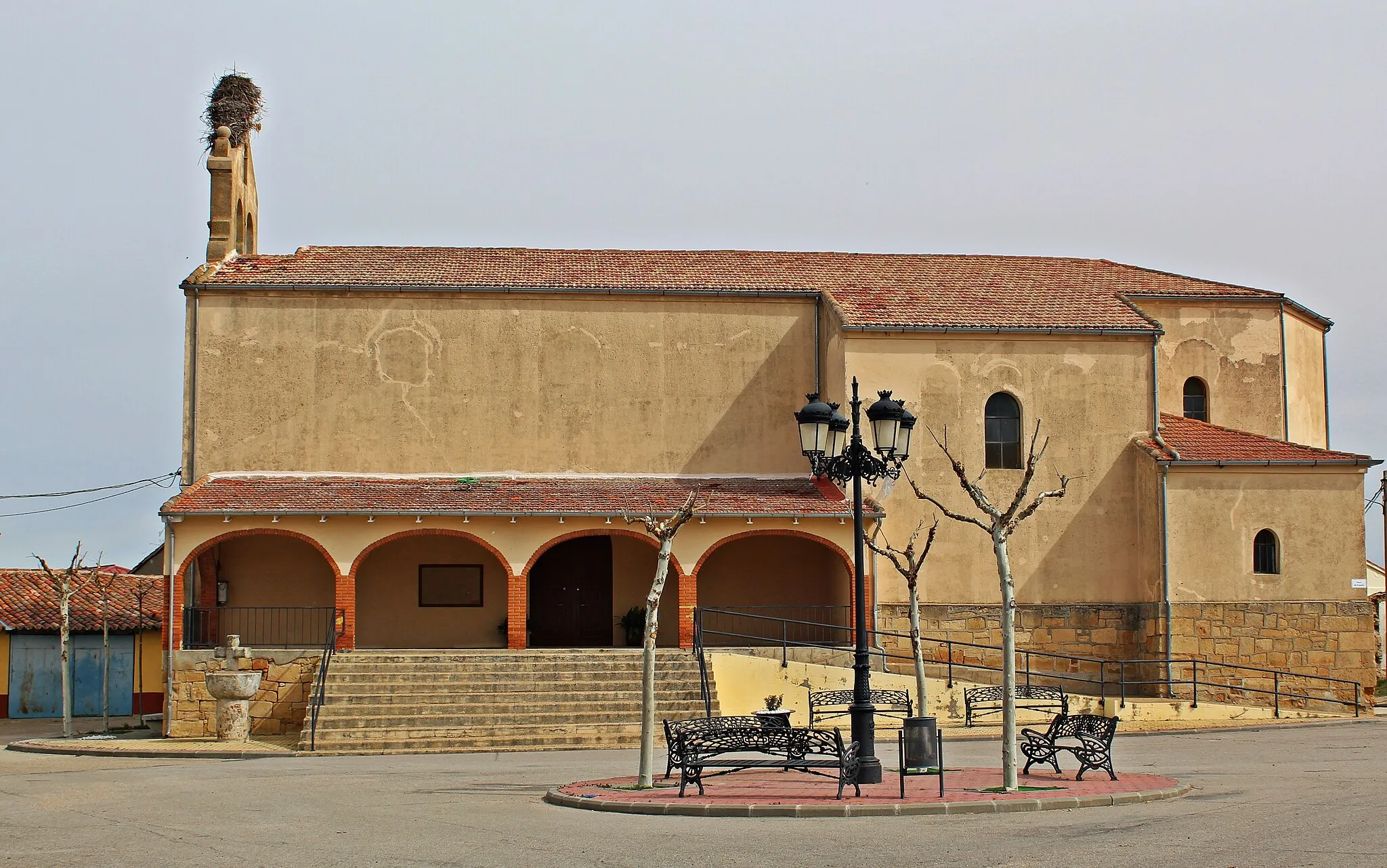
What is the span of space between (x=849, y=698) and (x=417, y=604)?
30.6 feet

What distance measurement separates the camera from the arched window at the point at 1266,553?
28.3 m

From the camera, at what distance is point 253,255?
31.3 metres

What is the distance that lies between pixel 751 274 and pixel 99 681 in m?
18.6

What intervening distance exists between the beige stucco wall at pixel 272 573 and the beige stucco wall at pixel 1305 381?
69.5 ft

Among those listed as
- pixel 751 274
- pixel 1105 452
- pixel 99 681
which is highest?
pixel 751 274

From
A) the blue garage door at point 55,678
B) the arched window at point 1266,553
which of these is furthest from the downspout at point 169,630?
the arched window at point 1266,553

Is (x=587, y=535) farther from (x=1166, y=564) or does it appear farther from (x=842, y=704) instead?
(x=1166, y=564)

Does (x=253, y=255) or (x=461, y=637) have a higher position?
(x=253, y=255)

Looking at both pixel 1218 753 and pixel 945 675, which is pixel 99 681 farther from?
pixel 1218 753

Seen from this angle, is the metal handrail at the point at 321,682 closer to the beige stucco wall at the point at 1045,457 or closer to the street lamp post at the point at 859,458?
the street lamp post at the point at 859,458

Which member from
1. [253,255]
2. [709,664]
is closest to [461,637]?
[709,664]

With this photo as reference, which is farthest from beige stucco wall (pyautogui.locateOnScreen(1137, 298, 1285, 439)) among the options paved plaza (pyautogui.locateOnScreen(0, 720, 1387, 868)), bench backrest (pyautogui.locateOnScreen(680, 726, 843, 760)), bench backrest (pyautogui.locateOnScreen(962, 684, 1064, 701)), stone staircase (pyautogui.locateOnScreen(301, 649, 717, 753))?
bench backrest (pyautogui.locateOnScreen(680, 726, 843, 760))

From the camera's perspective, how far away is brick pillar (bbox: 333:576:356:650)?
85.0 feet

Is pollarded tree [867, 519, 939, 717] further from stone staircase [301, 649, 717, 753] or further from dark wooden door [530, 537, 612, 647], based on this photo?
dark wooden door [530, 537, 612, 647]
